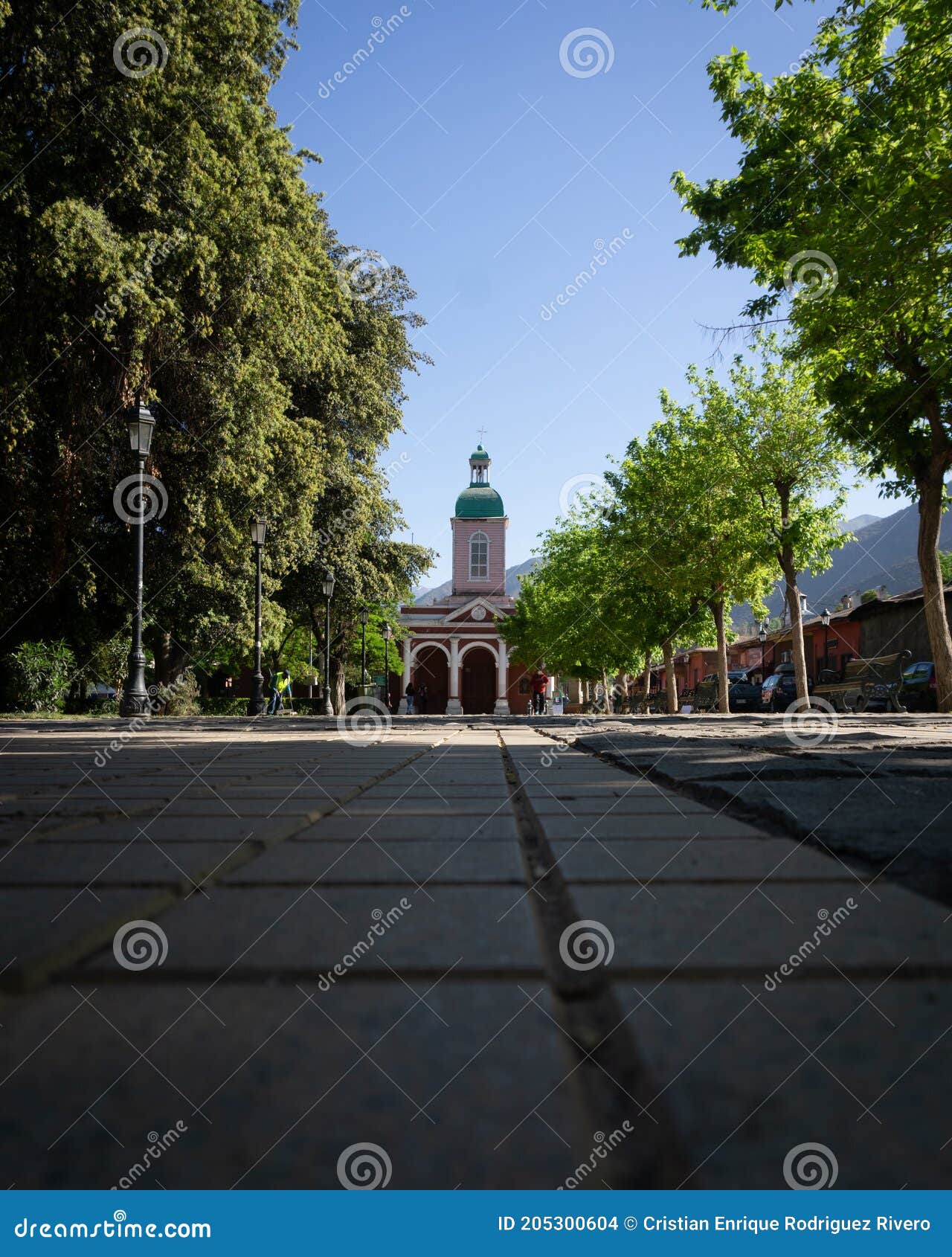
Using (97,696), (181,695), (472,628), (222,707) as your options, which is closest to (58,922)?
(181,695)

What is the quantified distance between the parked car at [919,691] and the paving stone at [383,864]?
73.3ft

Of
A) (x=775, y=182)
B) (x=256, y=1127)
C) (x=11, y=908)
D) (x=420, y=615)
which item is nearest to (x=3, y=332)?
→ (x=775, y=182)

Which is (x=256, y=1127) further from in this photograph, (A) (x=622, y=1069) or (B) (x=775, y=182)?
Result: (B) (x=775, y=182)

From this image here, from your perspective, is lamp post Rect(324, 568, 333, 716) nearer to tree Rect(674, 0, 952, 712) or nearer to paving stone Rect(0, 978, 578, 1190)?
tree Rect(674, 0, 952, 712)

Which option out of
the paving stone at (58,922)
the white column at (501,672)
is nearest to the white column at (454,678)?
the white column at (501,672)

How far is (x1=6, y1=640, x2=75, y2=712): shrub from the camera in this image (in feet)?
66.8

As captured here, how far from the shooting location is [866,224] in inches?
356

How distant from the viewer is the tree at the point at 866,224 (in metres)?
8.52

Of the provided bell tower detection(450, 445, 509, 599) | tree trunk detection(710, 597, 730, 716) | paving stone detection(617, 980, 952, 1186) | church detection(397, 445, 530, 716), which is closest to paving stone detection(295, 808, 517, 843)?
paving stone detection(617, 980, 952, 1186)

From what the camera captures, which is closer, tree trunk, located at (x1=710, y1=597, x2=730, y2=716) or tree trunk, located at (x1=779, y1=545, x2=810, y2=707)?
tree trunk, located at (x1=779, y1=545, x2=810, y2=707)

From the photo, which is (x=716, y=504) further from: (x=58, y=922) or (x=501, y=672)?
(x=501, y=672)

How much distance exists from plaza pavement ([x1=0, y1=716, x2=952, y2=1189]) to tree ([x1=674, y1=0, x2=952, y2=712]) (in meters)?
8.04

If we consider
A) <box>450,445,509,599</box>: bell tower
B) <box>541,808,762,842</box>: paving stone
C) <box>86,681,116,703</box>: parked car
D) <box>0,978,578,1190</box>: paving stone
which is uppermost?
<box>450,445,509,599</box>: bell tower

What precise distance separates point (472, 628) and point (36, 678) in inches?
1643
